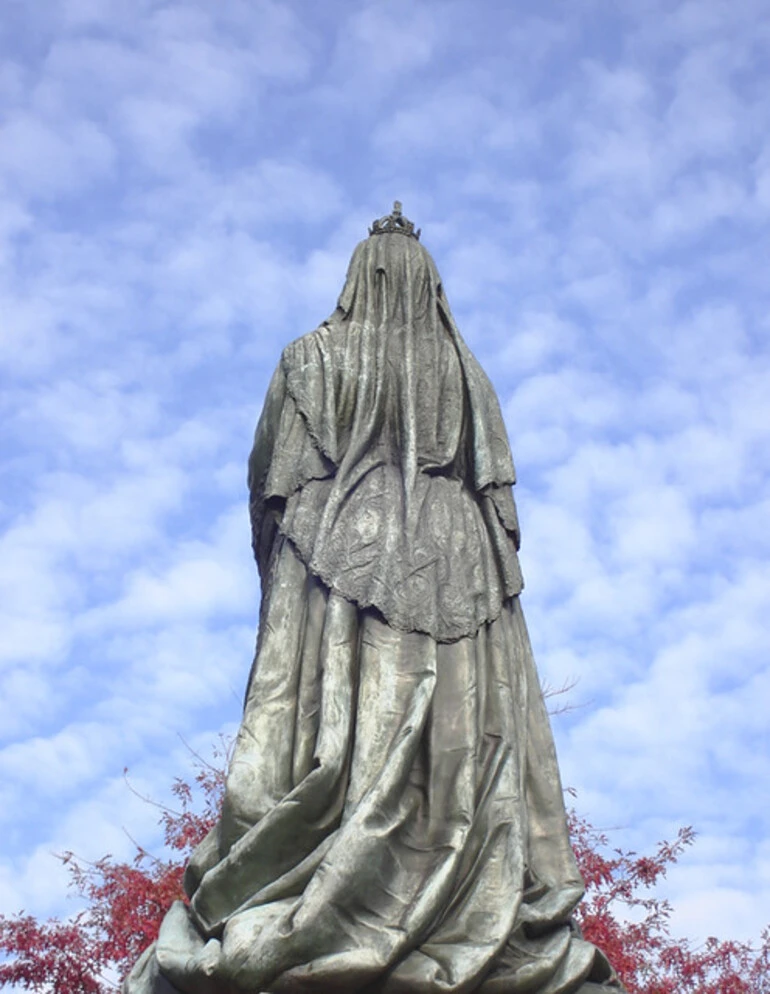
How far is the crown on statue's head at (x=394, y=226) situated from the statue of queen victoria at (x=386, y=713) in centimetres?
6

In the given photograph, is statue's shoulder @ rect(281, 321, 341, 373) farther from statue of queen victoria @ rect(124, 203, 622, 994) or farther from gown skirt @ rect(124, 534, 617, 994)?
gown skirt @ rect(124, 534, 617, 994)

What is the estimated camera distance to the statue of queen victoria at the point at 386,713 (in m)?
5.48

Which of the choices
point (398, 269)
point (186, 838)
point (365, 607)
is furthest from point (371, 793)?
point (186, 838)

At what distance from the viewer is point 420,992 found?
5.30 m

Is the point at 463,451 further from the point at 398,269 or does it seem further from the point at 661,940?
the point at 661,940

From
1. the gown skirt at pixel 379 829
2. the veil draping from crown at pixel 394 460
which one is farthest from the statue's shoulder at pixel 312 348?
the gown skirt at pixel 379 829

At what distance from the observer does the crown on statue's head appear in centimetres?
782

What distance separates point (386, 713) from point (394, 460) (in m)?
1.35

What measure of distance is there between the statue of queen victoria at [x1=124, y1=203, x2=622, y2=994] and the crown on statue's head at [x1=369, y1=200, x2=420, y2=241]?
58 mm

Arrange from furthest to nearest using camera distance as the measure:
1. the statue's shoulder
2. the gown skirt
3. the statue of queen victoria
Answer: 1. the statue's shoulder
2. the statue of queen victoria
3. the gown skirt

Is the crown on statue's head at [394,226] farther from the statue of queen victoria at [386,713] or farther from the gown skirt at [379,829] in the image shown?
the gown skirt at [379,829]

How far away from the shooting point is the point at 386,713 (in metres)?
6.18

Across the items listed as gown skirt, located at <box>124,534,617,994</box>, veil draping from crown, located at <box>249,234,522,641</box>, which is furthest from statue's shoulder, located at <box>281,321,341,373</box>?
gown skirt, located at <box>124,534,617,994</box>

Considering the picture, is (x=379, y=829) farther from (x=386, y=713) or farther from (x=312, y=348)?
(x=312, y=348)
